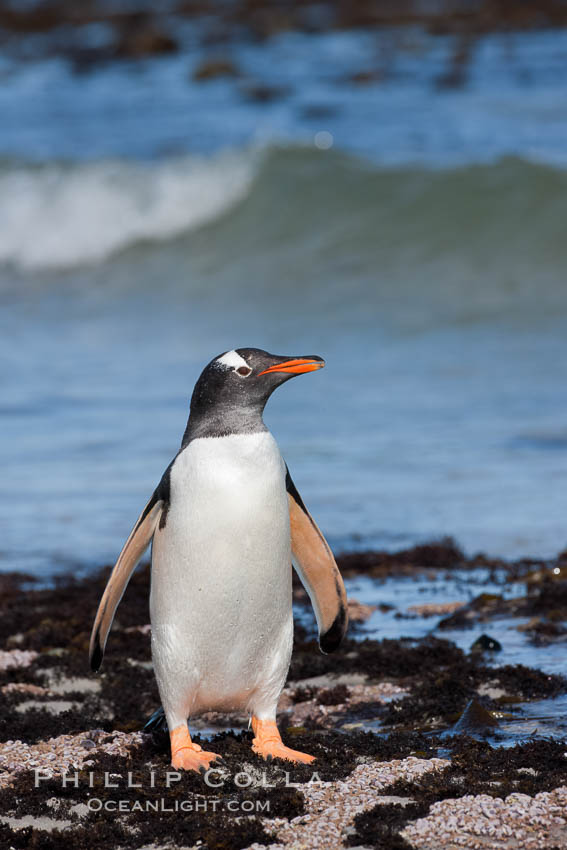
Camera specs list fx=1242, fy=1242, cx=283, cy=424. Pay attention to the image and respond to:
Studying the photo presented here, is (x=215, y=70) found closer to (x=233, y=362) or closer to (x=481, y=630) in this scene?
(x=481, y=630)

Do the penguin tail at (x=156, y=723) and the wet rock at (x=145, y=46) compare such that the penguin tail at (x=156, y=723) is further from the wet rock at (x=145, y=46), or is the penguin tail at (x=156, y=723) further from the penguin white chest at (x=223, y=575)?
the wet rock at (x=145, y=46)

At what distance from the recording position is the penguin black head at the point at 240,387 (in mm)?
4152

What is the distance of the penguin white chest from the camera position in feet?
13.4

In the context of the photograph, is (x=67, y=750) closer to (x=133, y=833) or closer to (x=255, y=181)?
(x=133, y=833)

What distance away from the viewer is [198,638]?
4.23 m

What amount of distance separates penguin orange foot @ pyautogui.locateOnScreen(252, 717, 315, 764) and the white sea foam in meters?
17.4

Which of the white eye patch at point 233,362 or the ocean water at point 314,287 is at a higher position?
the white eye patch at point 233,362

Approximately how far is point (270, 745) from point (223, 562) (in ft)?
2.17

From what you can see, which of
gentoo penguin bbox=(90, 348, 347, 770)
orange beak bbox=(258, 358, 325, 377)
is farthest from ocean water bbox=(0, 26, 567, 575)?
orange beak bbox=(258, 358, 325, 377)

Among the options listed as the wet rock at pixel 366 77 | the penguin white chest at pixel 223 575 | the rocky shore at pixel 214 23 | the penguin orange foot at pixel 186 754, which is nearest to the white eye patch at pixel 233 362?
Answer: the penguin white chest at pixel 223 575

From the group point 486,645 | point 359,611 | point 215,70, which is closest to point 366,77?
point 215,70

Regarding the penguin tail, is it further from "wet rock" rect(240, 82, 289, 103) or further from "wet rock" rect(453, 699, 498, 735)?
"wet rock" rect(240, 82, 289, 103)

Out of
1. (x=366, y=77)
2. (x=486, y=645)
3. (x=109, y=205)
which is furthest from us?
(x=366, y=77)

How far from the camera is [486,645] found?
5.59 metres
